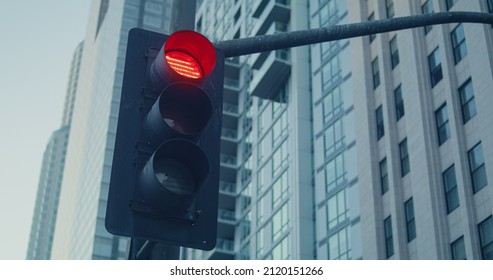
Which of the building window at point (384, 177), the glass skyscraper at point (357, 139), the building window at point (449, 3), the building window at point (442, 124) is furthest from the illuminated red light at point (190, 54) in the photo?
the building window at point (384, 177)

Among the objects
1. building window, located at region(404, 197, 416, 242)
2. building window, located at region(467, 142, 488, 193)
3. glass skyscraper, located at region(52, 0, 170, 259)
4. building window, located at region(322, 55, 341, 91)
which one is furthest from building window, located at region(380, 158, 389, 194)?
glass skyscraper, located at region(52, 0, 170, 259)

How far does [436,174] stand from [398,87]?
22.7ft

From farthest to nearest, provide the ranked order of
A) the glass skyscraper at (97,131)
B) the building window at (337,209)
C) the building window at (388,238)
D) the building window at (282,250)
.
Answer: the glass skyscraper at (97,131), the building window at (282,250), the building window at (337,209), the building window at (388,238)

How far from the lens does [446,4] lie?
36969mm

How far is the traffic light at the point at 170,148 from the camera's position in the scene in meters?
4.74

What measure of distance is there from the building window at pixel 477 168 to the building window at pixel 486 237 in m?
1.43

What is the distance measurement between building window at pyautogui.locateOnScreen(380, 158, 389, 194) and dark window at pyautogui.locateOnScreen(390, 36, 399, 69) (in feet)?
16.6

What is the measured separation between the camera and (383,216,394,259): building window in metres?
36.7

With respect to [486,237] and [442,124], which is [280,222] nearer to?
[442,124]

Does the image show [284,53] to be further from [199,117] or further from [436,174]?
[199,117]

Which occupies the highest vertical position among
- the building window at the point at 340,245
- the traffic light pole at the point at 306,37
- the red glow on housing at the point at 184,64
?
the building window at the point at 340,245

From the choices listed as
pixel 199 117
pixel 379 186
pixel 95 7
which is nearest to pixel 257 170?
pixel 379 186

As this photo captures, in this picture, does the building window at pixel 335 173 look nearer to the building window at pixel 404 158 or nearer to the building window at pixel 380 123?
the building window at pixel 380 123

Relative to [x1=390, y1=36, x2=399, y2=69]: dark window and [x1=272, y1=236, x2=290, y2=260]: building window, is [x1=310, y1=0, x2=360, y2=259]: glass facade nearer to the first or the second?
[x1=272, y1=236, x2=290, y2=260]: building window
